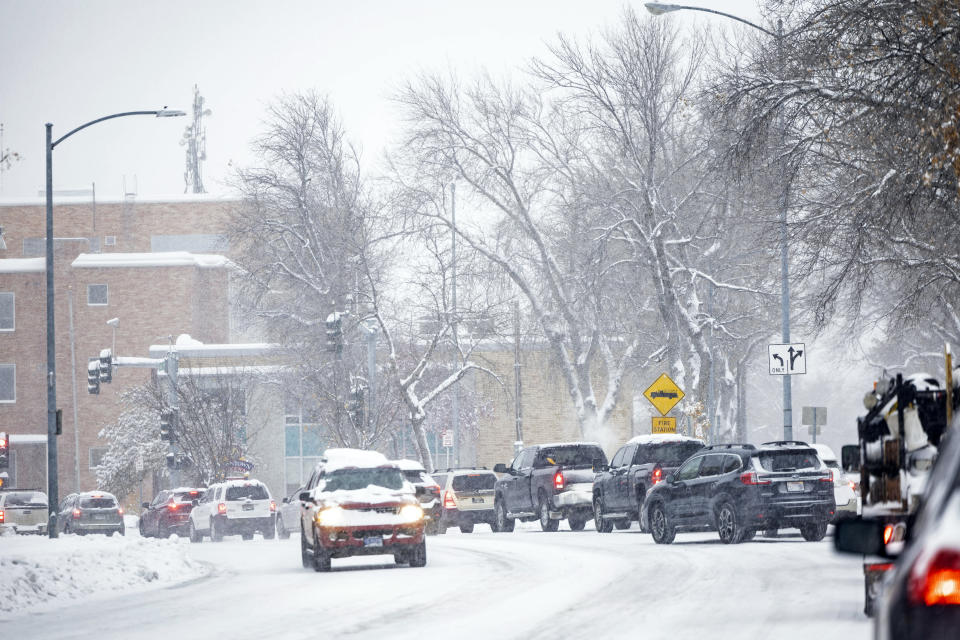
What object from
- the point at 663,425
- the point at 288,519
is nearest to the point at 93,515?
the point at 288,519

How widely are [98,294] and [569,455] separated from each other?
193 ft

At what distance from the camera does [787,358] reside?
1300 inches

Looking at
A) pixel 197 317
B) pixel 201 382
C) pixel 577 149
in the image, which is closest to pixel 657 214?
pixel 577 149

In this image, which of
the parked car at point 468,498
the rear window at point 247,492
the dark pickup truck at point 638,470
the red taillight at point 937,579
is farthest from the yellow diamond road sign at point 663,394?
the red taillight at point 937,579

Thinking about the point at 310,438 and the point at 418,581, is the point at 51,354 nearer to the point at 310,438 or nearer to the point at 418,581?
the point at 418,581

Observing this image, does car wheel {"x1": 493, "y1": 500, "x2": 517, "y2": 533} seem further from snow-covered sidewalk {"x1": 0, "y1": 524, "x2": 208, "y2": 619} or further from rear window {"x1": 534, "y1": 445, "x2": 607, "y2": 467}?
snow-covered sidewalk {"x1": 0, "y1": 524, "x2": 208, "y2": 619}

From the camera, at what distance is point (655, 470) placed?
29.8m

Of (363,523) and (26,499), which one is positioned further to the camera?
(26,499)

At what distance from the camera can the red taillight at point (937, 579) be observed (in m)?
4.00

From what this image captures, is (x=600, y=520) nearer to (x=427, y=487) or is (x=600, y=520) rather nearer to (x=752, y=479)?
(x=427, y=487)

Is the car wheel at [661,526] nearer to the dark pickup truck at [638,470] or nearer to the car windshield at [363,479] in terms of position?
the dark pickup truck at [638,470]

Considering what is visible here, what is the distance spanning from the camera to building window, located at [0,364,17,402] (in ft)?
283

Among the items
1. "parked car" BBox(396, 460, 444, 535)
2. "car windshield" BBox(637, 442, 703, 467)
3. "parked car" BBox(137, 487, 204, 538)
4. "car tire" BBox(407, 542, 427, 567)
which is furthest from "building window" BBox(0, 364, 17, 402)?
"car tire" BBox(407, 542, 427, 567)

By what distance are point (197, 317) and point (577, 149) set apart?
44980 millimetres
